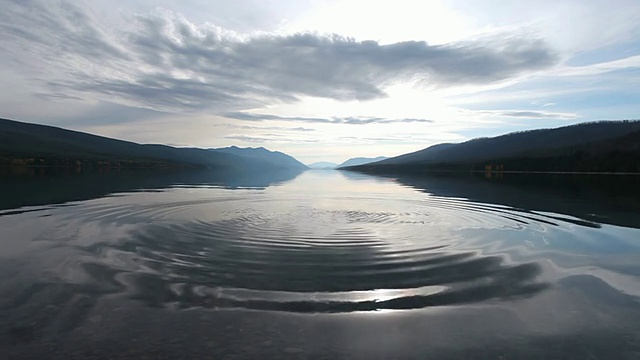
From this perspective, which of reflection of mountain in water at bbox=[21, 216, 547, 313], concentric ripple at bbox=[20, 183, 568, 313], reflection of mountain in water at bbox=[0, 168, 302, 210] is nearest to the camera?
reflection of mountain in water at bbox=[21, 216, 547, 313]

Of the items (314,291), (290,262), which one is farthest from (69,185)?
(314,291)

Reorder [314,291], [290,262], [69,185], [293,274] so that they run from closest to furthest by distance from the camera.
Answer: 1. [314,291]
2. [293,274]
3. [290,262]
4. [69,185]

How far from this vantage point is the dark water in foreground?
25.2 ft

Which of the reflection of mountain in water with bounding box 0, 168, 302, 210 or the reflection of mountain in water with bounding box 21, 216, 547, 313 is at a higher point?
the reflection of mountain in water with bounding box 0, 168, 302, 210

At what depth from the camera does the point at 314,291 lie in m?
10.7

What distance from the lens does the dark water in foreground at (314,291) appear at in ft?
25.2

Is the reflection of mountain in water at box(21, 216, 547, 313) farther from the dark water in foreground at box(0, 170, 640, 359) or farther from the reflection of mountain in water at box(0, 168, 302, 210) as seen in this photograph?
the reflection of mountain in water at box(0, 168, 302, 210)

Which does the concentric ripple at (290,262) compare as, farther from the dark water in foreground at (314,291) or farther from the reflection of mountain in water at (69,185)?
the reflection of mountain in water at (69,185)

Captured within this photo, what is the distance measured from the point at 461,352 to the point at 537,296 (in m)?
4.41

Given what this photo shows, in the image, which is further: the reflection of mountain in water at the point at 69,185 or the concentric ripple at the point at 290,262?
the reflection of mountain in water at the point at 69,185

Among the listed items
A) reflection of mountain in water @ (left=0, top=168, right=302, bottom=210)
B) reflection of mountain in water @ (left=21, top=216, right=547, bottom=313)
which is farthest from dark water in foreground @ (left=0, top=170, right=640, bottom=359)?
reflection of mountain in water @ (left=0, top=168, right=302, bottom=210)

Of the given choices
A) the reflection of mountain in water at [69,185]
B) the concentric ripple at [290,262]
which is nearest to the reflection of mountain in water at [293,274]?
the concentric ripple at [290,262]

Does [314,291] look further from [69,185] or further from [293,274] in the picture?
[69,185]

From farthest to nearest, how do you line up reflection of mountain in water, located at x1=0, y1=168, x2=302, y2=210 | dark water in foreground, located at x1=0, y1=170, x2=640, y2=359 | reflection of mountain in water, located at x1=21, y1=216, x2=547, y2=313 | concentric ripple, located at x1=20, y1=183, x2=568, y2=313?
1. reflection of mountain in water, located at x1=0, y1=168, x2=302, y2=210
2. concentric ripple, located at x1=20, y1=183, x2=568, y2=313
3. reflection of mountain in water, located at x1=21, y1=216, x2=547, y2=313
4. dark water in foreground, located at x1=0, y1=170, x2=640, y2=359
